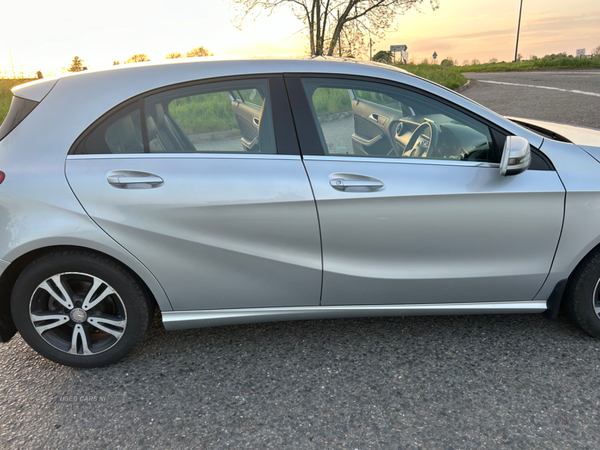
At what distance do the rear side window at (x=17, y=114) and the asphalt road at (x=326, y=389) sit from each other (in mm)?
1304

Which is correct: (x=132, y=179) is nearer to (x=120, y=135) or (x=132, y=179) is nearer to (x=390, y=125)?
(x=120, y=135)

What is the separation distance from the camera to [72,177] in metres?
2.38

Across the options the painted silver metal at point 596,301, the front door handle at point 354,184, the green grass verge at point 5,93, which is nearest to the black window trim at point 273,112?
the front door handle at point 354,184

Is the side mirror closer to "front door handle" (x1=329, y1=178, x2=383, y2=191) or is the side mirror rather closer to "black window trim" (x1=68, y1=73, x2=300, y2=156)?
"front door handle" (x1=329, y1=178, x2=383, y2=191)

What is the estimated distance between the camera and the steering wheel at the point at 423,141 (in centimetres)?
257

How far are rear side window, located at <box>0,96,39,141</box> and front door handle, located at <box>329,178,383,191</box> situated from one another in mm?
1584

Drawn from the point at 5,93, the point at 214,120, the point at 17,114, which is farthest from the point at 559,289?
the point at 5,93

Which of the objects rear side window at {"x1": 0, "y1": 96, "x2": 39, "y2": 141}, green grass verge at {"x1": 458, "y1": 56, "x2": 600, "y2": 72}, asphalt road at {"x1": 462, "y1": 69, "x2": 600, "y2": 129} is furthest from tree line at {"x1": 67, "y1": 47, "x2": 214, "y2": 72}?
green grass verge at {"x1": 458, "y1": 56, "x2": 600, "y2": 72}

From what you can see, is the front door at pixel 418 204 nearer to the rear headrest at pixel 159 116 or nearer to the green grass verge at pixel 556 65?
the rear headrest at pixel 159 116

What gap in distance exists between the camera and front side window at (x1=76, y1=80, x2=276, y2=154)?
2455 millimetres

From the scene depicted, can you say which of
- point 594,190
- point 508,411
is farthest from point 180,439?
point 594,190

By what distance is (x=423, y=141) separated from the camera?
2.63 metres

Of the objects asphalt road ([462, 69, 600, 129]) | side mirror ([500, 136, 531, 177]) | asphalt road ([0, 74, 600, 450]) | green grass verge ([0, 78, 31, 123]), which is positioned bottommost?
asphalt road ([0, 74, 600, 450])

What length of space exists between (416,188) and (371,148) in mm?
324
